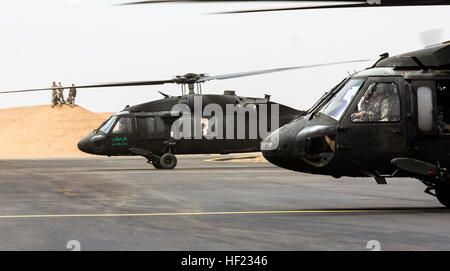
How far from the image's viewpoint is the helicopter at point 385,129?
1322 centimetres

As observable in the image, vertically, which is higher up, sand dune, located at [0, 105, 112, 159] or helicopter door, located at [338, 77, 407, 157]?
helicopter door, located at [338, 77, 407, 157]

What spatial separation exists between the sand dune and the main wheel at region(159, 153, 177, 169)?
180 ft

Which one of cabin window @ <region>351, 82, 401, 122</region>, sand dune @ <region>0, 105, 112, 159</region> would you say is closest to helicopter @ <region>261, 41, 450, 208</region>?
cabin window @ <region>351, 82, 401, 122</region>

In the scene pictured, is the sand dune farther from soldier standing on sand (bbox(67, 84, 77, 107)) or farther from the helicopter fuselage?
the helicopter fuselage

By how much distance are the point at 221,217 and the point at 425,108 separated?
3.89m

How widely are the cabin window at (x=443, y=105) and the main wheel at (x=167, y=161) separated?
20.1m

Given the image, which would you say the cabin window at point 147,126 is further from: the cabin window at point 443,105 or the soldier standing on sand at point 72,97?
the soldier standing on sand at point 72,97

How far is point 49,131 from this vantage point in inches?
3807

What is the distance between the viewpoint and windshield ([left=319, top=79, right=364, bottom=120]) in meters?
13.4

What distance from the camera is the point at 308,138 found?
1323 cm

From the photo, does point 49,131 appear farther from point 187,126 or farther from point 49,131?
point 187,126

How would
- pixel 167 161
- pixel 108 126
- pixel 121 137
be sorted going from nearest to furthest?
pixel 121 137 → pixel 108 126 → pixel 167 161

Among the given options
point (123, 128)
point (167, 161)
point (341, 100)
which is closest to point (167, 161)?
point (167, 161)
